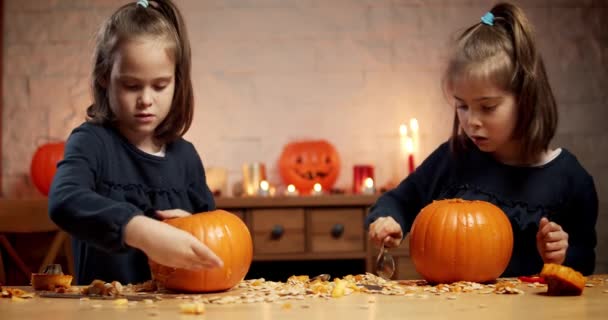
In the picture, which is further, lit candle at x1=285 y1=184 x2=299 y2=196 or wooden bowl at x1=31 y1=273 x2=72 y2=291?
lit candle at x1=285 y1=184 x2=299 y2=196

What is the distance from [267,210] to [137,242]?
1729 millimetres

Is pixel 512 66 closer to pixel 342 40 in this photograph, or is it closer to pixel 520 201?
pixel 520 201

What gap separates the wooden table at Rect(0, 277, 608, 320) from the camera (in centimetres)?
104

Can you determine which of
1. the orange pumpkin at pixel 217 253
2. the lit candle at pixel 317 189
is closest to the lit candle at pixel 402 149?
Result: the lit candle at pixel 317 189

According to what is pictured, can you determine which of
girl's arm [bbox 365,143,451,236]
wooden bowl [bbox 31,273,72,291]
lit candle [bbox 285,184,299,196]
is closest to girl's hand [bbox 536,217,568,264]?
girl's arm [bbox 365,143,451,236]

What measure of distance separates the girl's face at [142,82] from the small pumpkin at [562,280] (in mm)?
728

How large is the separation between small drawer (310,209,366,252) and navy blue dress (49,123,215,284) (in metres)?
1.21

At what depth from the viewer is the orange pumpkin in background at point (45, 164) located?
10.1ft

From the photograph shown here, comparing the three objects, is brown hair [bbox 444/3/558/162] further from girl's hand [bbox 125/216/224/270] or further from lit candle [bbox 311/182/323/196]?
lit candle [bbox 311/182/323/196]

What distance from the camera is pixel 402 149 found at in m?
3.31

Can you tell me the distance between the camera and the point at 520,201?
163 cm

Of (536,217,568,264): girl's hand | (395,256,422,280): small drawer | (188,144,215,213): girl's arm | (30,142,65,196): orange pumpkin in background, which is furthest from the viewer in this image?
(30,142,65,196): orange pumpkin in background

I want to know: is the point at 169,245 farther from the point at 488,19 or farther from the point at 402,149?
the point at 402,149

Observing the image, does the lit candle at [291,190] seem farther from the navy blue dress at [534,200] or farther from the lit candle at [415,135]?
the navy blue dress at [534,200]
